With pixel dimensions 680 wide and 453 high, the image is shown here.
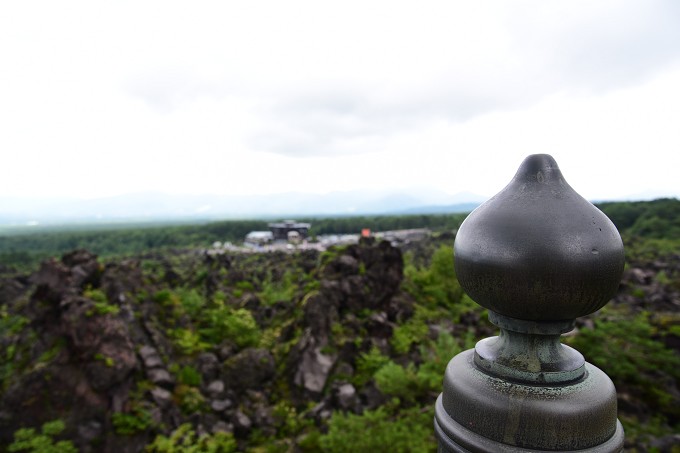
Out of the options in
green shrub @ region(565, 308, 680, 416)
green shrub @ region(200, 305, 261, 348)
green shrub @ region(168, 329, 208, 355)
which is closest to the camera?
green shrub @ region(565, 308, 680, 416)

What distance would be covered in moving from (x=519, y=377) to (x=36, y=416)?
13.9m

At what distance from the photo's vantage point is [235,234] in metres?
84.3

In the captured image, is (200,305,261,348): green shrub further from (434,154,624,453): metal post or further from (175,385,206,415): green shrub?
(434,154,624,453): metal post

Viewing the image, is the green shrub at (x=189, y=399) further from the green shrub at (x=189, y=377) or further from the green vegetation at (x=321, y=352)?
the green shrub at (x=189, y=377)

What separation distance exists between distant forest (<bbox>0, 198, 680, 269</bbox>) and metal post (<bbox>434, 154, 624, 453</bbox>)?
34.9 meters

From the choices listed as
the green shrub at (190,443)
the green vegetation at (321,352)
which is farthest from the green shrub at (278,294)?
the green shrub at (190,443)

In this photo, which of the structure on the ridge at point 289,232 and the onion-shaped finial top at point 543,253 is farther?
the structure on the ridge at point 289,232

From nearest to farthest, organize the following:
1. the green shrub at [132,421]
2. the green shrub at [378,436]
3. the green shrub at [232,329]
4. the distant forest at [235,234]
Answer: the green shrub at [378,436]
the green shrub at [132,421]
the green shrub at [232,329]
the distant forest at [235,234]

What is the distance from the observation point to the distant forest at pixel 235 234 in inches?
1785

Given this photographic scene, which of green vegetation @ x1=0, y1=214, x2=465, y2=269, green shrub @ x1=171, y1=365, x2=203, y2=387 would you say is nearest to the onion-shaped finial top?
green shrub @ x1=171, y1=365, x2=203, y2=387

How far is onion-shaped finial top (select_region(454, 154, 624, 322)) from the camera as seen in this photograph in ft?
4.86

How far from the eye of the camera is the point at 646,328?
9430 millimetres

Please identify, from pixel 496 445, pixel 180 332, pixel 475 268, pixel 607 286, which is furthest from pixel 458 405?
pixel 180 332

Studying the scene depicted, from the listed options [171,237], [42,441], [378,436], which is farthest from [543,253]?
[171,237]
